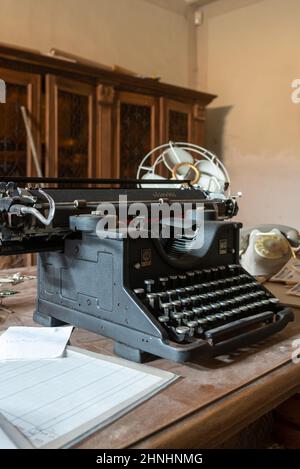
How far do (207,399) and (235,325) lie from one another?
272 millimetres

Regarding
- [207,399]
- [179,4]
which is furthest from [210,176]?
[179,4]

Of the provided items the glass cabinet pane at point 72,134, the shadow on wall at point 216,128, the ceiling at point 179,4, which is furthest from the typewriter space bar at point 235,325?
the ceiling at point 179,4

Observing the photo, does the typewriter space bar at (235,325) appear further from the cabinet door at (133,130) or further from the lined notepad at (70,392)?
the cabinet door at (133,130)

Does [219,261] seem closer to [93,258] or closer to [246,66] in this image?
[93,258]

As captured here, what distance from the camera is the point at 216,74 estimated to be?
504cm

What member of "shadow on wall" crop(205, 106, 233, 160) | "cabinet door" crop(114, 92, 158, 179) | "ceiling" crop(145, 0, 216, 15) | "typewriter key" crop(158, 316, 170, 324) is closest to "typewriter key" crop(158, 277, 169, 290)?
"typewriter key" crop(158, 316, 170, 324)

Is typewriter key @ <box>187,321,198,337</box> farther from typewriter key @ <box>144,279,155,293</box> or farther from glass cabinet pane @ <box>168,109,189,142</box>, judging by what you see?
glass cabinet pane @ <box>168,109,189,142</box>

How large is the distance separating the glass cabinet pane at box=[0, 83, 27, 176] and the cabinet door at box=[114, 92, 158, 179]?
83cm

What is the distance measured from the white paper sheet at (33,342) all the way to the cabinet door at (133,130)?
274 cm

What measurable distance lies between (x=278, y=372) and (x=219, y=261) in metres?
0.40

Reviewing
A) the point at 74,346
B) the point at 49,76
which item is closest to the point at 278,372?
the point at 74,346

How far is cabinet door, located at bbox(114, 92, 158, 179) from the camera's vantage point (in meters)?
3.87

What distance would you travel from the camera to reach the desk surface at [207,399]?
747 mm
